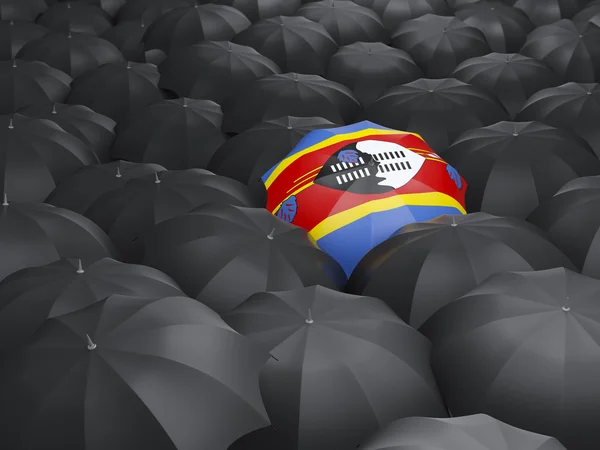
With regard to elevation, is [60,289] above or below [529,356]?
above

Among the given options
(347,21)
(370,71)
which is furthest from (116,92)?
(347,21)

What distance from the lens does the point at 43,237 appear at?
7.76 meters

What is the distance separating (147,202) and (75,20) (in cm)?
700

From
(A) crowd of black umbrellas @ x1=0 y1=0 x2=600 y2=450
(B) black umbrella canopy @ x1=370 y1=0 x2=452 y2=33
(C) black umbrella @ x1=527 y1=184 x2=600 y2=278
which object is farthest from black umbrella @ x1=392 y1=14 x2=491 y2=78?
(C) black umbrella @ x1=527 y1=184 x2=600 y2=278

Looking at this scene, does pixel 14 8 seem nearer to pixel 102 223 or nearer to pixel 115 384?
pixel 102 223

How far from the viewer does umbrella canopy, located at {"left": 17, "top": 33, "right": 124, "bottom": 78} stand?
41.7 feet

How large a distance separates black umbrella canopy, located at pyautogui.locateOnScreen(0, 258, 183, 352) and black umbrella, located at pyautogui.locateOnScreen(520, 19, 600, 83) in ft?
24.6

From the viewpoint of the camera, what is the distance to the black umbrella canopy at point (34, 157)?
9.37 m

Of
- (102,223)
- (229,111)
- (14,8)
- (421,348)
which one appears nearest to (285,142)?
(229,111)

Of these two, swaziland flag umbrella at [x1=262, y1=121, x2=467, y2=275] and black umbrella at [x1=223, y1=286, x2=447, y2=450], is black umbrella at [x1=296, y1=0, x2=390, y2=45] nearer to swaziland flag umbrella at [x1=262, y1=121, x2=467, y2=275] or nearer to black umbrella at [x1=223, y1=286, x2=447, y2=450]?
swaziland flag umbrella at [x1=262, y1=121, x2=467, y2=275]

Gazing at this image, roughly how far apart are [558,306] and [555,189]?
3.23 meters

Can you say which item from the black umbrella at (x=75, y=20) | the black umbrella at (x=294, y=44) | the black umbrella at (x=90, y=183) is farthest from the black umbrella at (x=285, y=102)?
the black umbrella at (x=75, y=20)

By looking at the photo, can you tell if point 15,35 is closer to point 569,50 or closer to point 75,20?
point 75,20

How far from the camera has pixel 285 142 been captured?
31.9ft
